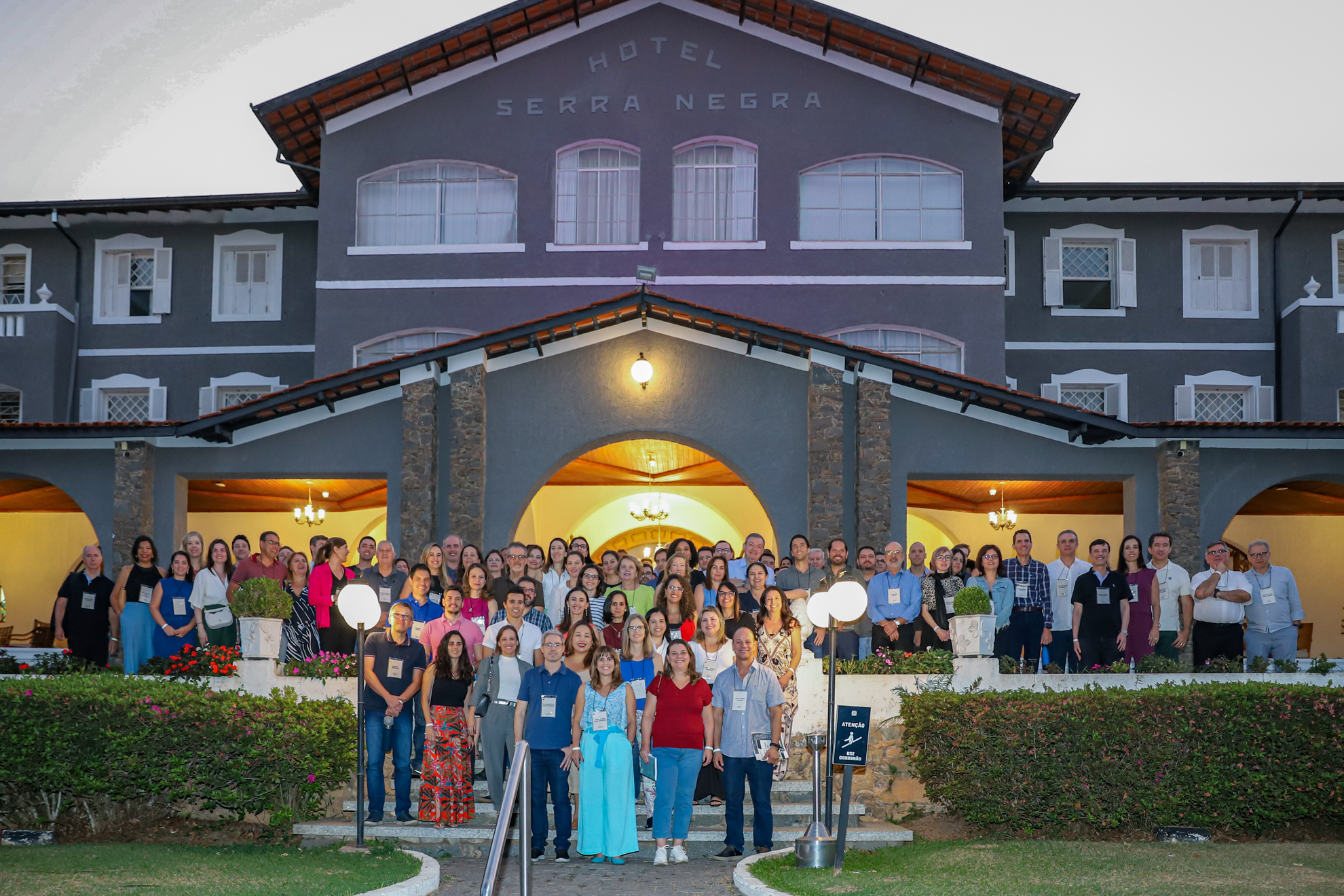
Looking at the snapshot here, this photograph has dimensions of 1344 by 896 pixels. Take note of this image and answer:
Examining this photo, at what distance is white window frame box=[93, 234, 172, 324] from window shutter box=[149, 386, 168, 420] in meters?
1.34

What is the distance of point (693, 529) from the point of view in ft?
82.2

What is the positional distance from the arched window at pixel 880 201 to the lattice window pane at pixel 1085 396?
3985 millimetres

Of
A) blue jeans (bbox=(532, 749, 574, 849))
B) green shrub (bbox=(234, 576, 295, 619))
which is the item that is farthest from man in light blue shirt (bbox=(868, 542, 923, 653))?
green shrub (bbox=(234, 576, 295, 619))

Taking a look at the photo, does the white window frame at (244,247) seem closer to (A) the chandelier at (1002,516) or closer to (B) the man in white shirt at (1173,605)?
(A) the chandelier at (1002,516)

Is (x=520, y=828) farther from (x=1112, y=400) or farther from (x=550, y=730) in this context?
(x=1112, y=400)

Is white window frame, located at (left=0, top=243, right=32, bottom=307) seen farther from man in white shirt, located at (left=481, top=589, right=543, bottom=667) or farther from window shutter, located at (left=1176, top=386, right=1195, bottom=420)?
window shutter, located at (left=1176, top=386, right=1195, bottom=420)

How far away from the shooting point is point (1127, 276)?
77.8 ft

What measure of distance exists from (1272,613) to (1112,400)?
10.6 metres

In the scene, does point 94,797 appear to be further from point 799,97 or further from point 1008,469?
point 799,97

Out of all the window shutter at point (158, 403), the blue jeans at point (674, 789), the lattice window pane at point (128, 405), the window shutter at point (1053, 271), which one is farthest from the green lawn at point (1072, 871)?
the lattice window pane at point (128, 405)

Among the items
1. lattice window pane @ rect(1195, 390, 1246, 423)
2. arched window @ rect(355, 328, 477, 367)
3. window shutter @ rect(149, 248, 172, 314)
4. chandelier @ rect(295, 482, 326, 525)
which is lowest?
chandelier @ rect(295, 482, 326, 525)

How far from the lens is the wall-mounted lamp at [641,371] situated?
18.0 meters

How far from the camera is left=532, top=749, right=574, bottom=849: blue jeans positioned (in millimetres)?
10594

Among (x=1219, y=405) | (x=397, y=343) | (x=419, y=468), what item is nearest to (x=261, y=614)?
(x=419, y=468)
